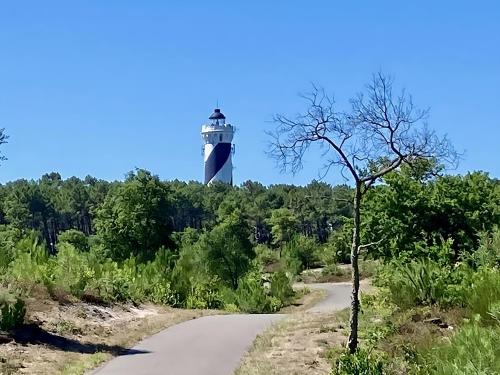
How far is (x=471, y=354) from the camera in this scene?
7.92m

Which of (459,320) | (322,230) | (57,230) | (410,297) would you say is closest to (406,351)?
(459,320)

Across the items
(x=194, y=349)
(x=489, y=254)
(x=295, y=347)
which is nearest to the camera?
(x=295, y=347)

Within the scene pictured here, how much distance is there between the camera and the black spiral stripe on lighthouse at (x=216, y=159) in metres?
131

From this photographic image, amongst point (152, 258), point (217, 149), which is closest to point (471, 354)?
point (152, 258)

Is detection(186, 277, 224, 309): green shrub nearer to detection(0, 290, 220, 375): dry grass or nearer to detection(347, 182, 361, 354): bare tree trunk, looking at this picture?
detection(0, 290, 220, 375): dry grass

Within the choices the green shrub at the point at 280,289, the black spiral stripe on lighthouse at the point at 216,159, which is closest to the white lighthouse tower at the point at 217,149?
the black spiral stripe on lighthouse at the point at 216,159

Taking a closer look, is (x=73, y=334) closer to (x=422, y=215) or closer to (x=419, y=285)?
(x=419, y=285)

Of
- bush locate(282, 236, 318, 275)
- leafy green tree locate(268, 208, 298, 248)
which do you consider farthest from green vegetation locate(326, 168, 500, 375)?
leafy green tree locate(268, 208, 298, 248)

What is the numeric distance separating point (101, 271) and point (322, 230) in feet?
288

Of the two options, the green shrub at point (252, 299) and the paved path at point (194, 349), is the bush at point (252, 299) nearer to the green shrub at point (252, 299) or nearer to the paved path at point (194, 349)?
the green shrub at point (252, 299)

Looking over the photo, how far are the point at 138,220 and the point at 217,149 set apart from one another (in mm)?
90205

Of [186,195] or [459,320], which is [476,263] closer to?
[459,320]

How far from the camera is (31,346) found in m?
14.9

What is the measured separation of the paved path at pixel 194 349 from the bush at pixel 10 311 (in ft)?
8.80
